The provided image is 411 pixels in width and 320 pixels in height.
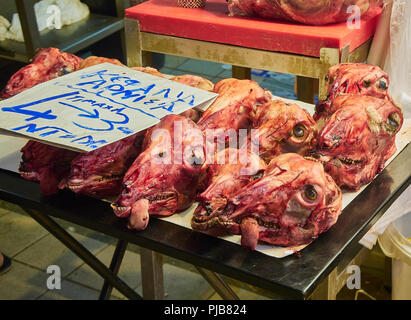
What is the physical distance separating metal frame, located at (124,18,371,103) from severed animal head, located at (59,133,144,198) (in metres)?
0.81

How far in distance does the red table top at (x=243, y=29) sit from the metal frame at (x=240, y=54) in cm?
2

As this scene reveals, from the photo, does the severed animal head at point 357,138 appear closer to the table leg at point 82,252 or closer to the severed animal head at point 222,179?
the severed animal head at point 222,179

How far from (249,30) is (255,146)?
0.88 meters

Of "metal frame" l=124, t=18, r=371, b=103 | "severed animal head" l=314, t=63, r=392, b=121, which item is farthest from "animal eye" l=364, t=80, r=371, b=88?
"metal frame" l=124, t=18, r=371, b=103

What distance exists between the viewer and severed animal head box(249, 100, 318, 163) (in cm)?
121

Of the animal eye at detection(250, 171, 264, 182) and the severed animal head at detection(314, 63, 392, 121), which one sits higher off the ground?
the severed animal head at detection(314, 63, 392, 121)

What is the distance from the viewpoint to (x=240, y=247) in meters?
1.06

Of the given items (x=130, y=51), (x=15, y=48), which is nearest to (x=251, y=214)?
(x=130, y=51)

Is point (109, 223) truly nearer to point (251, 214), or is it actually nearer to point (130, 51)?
point (251, 214)

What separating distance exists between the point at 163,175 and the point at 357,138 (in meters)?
0.39

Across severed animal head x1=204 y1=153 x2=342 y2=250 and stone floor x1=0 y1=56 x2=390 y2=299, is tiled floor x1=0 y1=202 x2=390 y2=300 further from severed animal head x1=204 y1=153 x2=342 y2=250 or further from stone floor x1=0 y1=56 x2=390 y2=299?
severed animal head x1=204 y1=153 x2=342 y2=250

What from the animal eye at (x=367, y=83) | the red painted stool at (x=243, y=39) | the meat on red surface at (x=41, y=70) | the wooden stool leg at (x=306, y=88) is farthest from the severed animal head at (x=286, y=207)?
the wooden stool leg at (x=306, y=88)

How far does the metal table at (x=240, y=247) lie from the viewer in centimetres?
99

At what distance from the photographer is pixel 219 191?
1.08 metres
